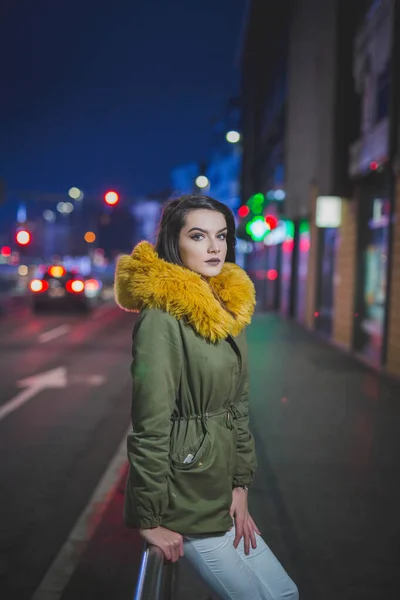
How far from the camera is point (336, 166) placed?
15.1 metres

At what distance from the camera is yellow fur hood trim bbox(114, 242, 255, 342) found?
216 cm

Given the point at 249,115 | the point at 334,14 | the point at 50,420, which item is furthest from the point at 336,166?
the point at 249,115

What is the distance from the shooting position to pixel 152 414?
6.65ft

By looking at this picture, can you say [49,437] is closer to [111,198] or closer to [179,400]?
[179,400]

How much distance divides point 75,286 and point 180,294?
2437 centimetres

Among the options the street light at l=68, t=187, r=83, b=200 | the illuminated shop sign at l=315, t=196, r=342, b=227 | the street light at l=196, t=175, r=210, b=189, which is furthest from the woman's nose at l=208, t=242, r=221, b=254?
the street light at l=68, t=187, r=83, b=200

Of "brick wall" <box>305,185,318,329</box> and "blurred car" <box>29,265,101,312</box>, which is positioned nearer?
"brick wall" <box>305,185,318,329</box>

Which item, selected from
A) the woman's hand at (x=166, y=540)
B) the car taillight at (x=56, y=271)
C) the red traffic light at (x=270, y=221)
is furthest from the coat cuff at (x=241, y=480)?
the car taillight at (x=56, y=271)

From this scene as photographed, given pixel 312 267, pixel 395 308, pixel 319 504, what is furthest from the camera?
pixel 312 267

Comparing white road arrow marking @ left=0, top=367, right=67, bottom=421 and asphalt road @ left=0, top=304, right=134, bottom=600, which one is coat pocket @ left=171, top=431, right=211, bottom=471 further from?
white road arrow marking @ left=0, top=367, right=67, bottom=421

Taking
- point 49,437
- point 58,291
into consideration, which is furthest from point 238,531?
point 58,291

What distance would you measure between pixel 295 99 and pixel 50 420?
18361mm

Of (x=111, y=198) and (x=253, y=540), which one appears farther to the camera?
(x=111, y=198)

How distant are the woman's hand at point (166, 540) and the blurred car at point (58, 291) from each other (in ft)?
79.5
